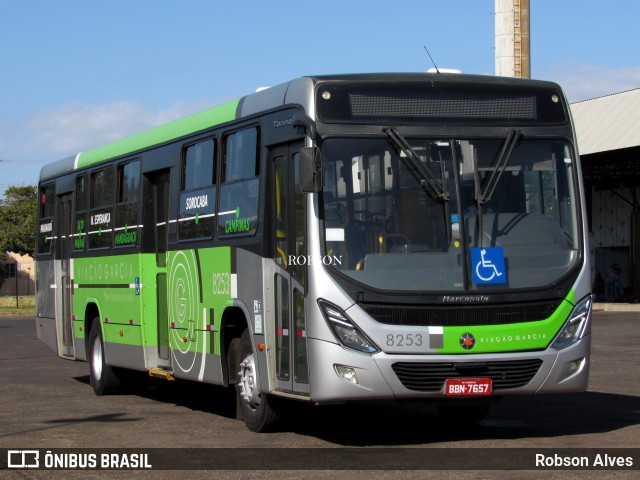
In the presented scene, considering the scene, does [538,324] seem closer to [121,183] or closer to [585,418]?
[585,418]

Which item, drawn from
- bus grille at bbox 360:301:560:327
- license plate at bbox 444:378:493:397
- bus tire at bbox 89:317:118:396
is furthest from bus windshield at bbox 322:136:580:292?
bus tire at bbox 89:317:118:396

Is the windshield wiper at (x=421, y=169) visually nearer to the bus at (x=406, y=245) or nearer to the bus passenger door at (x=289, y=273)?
the bus at (x=406, y=245)

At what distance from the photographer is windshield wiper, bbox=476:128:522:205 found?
10.4 m

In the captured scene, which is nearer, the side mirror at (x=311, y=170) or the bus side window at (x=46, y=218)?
the side mirror at (x=311, y=170)

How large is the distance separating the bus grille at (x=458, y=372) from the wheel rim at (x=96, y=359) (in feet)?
24.6

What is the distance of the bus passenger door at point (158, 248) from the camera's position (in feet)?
47.2

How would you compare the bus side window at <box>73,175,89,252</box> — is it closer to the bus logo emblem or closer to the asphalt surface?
the asphalt surface

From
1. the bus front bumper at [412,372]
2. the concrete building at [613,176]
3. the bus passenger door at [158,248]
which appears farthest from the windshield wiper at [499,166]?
the concrete building at [613,176]

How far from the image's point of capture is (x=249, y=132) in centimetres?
1184

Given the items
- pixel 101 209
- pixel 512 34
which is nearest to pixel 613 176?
pixel 512 34

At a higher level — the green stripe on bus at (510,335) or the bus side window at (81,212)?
the bus side window at (81,212)

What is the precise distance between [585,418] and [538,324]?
91.8 inches

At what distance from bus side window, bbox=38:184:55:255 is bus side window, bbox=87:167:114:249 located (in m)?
→ 2.11

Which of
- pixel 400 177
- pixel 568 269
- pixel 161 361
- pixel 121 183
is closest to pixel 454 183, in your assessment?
pixel 400 177
